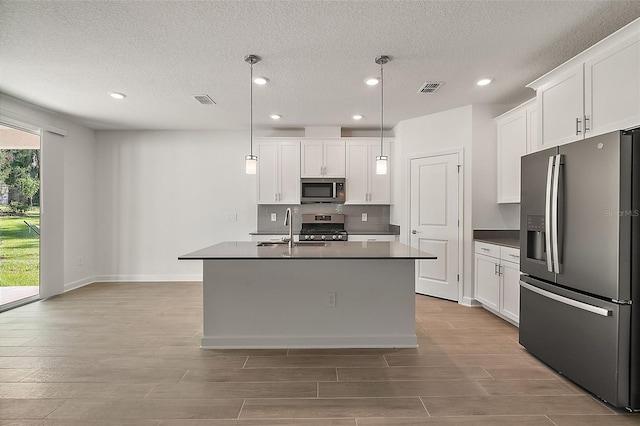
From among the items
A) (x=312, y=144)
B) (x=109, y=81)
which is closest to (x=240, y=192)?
(x=312, y=144)

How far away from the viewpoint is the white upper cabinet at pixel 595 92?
2.12m

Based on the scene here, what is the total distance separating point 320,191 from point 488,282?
8.77 ft

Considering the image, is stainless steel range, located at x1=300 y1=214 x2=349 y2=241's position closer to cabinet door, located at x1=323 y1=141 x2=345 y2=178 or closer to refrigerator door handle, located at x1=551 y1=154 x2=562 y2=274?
cabinet door, located at x1=323 y1=141 x2=345 y2=178

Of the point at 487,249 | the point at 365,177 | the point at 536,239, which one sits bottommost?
the point at 487,249

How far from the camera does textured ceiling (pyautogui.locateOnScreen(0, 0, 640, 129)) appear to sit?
2248mm

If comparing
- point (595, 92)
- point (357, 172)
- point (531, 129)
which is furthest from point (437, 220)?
point (595, 92)

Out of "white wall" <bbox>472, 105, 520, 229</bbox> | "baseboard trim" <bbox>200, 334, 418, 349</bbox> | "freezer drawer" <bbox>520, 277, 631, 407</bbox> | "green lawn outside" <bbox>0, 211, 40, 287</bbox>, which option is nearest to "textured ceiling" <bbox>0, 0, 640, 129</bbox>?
"white wall" <bbox>472, 105, 520, 229</bbox>

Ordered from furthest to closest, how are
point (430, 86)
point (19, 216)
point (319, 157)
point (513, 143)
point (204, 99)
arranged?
point (319, 157), point (19, 216), point (204, 99), point (513, 143), point (430, 86)

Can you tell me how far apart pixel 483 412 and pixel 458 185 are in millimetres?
2933

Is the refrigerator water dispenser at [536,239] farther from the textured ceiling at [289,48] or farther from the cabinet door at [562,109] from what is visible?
the textured ceiling at [289,48]

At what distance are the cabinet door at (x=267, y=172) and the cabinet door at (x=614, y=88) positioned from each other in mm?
3901

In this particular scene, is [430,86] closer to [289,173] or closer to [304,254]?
[304,254]

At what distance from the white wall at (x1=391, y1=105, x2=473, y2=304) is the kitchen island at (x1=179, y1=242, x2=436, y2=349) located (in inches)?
65.9

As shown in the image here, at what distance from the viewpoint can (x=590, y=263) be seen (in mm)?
2143
